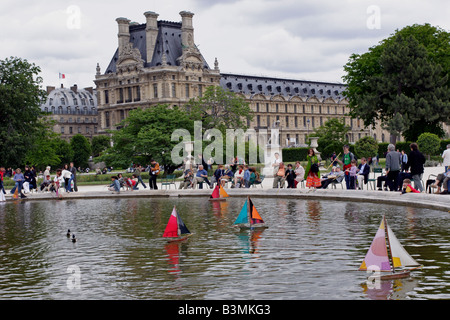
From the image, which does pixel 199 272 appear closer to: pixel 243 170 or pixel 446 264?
pixel 446 264

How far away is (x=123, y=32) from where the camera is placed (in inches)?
3917

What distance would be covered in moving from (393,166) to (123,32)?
86598 millimetres

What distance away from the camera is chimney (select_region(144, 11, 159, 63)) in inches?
3809

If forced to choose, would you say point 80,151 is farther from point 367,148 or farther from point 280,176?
point 280,176

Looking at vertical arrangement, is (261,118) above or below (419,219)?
above

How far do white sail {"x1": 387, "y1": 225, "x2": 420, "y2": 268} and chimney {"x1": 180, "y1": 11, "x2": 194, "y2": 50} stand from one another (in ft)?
303

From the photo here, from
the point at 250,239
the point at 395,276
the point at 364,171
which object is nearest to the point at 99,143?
the point at 364,171

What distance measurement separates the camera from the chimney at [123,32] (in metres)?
99.4

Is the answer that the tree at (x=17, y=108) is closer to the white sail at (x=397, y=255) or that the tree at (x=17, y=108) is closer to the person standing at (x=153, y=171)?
the person standing at (x=153, y=171)

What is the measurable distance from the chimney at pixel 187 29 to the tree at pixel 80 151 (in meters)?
22.5
